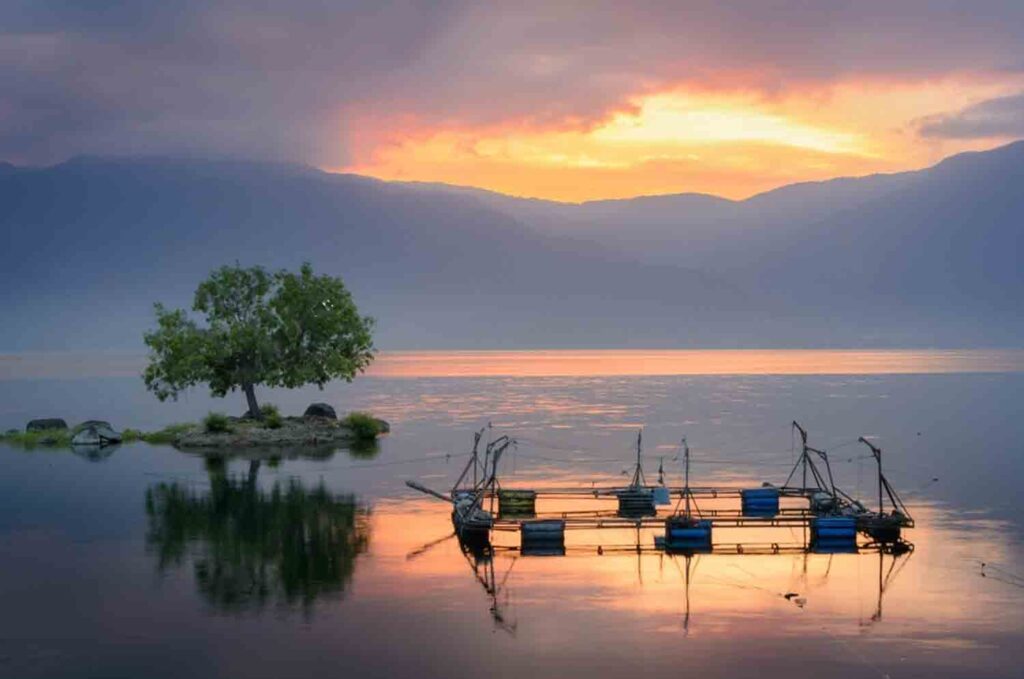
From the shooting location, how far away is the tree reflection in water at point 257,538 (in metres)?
50.1

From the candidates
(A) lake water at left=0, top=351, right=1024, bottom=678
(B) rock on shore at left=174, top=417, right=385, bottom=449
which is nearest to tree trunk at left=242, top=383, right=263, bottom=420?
(B) rock on shore at left=174, top=417, right=385, bottom=449

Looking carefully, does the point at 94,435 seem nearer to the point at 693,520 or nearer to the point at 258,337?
the point at 258,337

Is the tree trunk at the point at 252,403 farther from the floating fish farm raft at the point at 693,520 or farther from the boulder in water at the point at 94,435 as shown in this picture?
the floating fish farm raft at the point at 693,520

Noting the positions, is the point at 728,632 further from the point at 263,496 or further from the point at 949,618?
the point at 263,496

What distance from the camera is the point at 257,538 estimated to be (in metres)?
60.7

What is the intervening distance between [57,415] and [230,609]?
121m

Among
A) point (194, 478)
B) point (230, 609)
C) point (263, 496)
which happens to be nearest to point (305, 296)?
point (194, 478)

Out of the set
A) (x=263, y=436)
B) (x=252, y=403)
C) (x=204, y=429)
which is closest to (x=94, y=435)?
(x=204, y=429)

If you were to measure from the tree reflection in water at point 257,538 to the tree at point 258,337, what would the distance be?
25542mm

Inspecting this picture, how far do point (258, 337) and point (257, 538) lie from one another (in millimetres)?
47068

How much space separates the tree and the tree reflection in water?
25542 mm

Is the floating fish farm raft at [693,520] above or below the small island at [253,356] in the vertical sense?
below

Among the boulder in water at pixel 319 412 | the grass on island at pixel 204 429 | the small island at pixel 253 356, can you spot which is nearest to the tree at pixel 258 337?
the small island at pixel 253 356

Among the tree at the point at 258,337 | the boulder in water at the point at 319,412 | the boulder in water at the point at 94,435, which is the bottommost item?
the boulder in water at the point at 94,435
